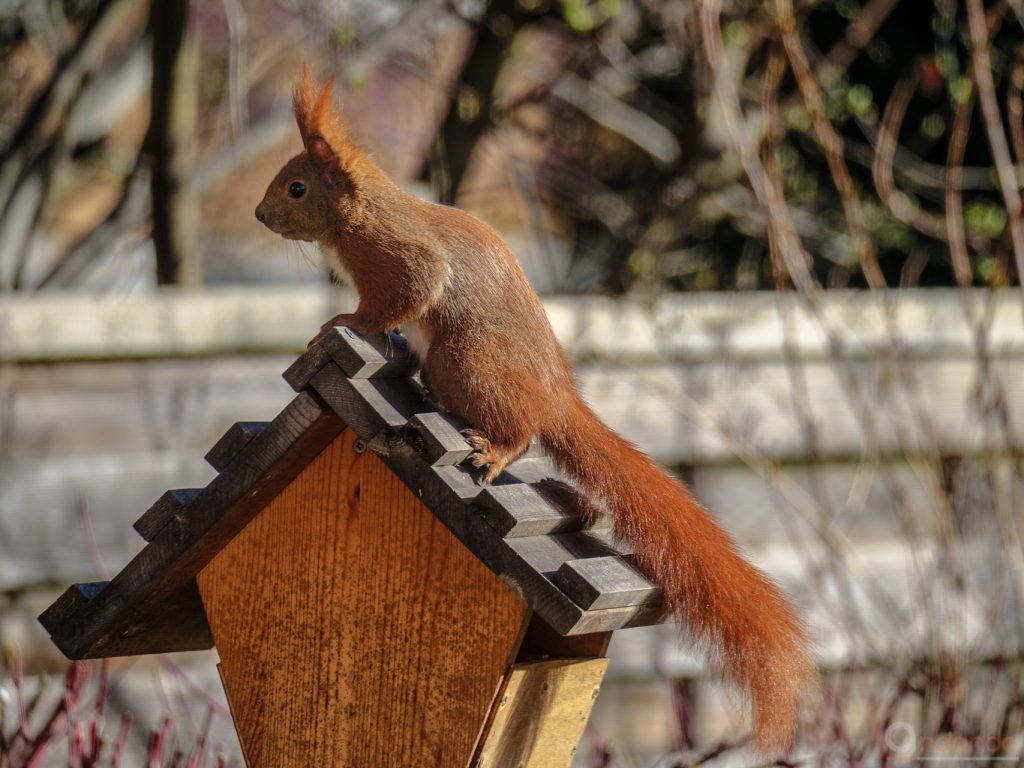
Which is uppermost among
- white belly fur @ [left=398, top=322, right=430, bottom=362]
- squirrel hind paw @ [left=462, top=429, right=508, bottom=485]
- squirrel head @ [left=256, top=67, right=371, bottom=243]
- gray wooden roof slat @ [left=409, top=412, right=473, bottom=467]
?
squirrel head @ [left=256, top=67, right=371, bottom=243]

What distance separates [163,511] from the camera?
4.53 feet

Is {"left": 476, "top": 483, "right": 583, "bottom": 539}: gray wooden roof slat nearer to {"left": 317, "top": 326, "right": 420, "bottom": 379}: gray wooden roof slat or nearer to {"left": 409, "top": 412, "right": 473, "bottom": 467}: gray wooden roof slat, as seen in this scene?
{"left": 409, "top": 412, "right": 473, "bottom": 467}: gray wooden roof slat

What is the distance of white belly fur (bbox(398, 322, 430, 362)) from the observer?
1.32 metres

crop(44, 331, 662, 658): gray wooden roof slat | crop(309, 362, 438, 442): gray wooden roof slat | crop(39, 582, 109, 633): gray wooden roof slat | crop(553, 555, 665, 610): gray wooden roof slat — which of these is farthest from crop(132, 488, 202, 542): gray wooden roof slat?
crop(553, 555, 665, 610): gray wooden roof slat

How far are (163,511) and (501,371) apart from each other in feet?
1.38

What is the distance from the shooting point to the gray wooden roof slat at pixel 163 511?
4.50 ft

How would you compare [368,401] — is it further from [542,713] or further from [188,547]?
[542,713]

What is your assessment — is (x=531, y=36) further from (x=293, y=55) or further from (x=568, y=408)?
(x=568, y=408)

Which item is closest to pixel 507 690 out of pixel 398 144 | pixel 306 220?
pixel 306 220

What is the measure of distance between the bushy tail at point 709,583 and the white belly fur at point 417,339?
0.53 ft

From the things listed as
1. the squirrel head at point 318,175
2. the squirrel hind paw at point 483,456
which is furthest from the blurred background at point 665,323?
the squirrel head at point 318,175

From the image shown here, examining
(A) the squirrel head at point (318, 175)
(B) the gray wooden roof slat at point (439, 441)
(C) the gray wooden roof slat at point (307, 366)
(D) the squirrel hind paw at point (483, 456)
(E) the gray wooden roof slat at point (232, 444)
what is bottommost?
(D) the squirrel hind paw at point (483, 456)

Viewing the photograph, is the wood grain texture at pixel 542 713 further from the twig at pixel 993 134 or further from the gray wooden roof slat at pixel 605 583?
the twig at pixel 993 134

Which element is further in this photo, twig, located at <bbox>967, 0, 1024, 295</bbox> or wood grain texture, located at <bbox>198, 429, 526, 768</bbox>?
twig, located at <bbox>967, 0, 1024, 295</bbox>
